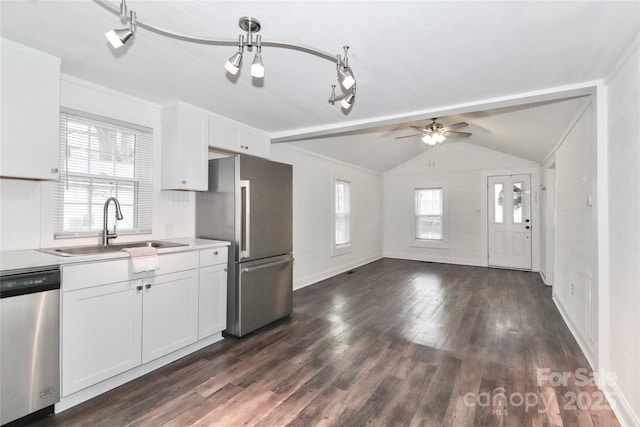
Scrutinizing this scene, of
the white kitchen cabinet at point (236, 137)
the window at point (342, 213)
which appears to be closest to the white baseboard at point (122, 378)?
the white kitchen cabinet at point (236, 137)

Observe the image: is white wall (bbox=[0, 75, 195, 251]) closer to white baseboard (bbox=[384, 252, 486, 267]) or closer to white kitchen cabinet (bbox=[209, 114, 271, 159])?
white kitchen cabinet (bbox=[209, 114, 271, 159])

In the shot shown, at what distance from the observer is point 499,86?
8.23 ft

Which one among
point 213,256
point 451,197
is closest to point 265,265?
point 213,256

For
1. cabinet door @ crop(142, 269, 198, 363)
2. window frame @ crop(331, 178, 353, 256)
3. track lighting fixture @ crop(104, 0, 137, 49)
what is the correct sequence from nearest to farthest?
track lighting fixture @ crop(104, 0, 137, 49) < cabinet door @ crop(142, 269, 198, 363) < window frame @ crop(331, 178, 353, 256)

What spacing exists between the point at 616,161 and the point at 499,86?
99cm

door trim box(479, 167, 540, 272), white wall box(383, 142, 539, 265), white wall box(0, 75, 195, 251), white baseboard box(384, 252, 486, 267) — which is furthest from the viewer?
white baseboard box(384, 252, 486, 267)

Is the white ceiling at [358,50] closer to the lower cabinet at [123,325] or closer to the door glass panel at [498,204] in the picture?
the lower cabinet at [123,325]

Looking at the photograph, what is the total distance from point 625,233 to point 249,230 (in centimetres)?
299

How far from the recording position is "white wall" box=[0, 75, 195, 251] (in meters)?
2.20

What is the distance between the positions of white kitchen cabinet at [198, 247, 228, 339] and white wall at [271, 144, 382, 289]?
2043 mm

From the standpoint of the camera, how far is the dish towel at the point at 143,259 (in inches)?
89.7

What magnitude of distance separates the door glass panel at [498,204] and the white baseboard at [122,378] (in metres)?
6.58

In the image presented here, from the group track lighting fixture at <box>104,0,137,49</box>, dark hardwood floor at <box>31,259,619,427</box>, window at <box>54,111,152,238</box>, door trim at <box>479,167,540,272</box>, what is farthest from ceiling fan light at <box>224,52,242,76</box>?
door trim at <box>479,167,540,272</box>

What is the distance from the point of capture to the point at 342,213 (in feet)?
21.9
